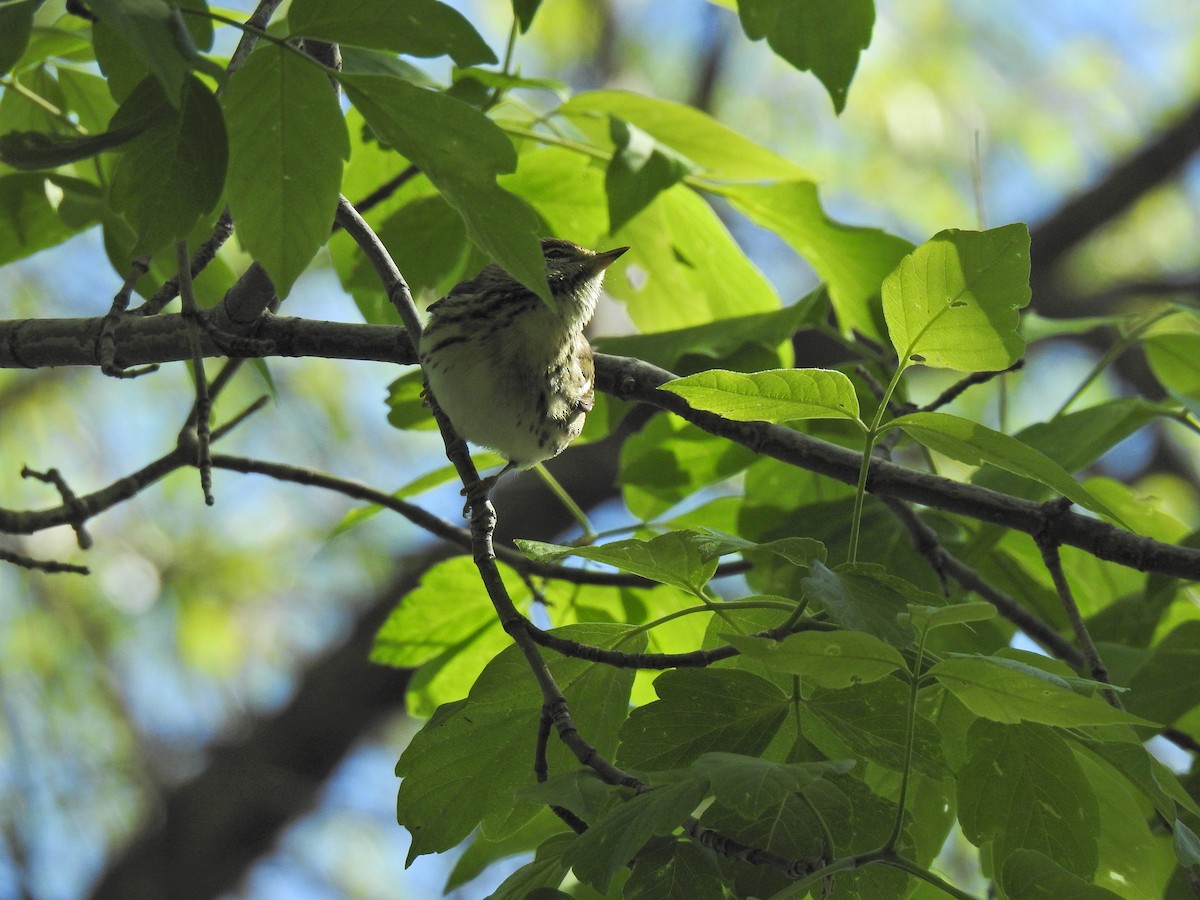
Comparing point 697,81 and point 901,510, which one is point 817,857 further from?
point 697,81

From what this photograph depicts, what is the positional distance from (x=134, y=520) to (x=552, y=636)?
178 inches

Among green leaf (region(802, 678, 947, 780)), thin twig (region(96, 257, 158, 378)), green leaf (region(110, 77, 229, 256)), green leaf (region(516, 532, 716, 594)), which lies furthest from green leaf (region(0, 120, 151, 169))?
green leaf (region(802, 678, 947, 780))

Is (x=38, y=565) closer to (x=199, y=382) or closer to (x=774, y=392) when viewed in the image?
(x=199, y=382)

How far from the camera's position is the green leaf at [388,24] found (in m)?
1.24

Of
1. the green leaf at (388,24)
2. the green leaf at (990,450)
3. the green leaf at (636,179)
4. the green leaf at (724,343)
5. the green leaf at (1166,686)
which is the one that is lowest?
the green leaf at (1166,686)

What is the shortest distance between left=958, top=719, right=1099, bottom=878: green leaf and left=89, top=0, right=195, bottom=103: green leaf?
3.33 feet

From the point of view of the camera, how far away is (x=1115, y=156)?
6.38m

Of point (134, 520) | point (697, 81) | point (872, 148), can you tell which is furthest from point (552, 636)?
point (697, 81)

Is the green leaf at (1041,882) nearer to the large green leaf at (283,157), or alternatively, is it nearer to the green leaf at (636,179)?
the large green leaf at (283,157)

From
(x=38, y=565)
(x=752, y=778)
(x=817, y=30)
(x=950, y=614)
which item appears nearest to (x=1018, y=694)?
(x=950, y=614)

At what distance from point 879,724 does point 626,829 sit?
326mm

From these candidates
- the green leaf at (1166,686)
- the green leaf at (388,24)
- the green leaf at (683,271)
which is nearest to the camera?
the green leaf at (388,24)

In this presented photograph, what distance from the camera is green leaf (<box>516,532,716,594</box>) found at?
1143 mm

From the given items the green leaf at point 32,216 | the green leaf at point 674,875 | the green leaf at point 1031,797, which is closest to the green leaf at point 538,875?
the green leaf at point 674,875
